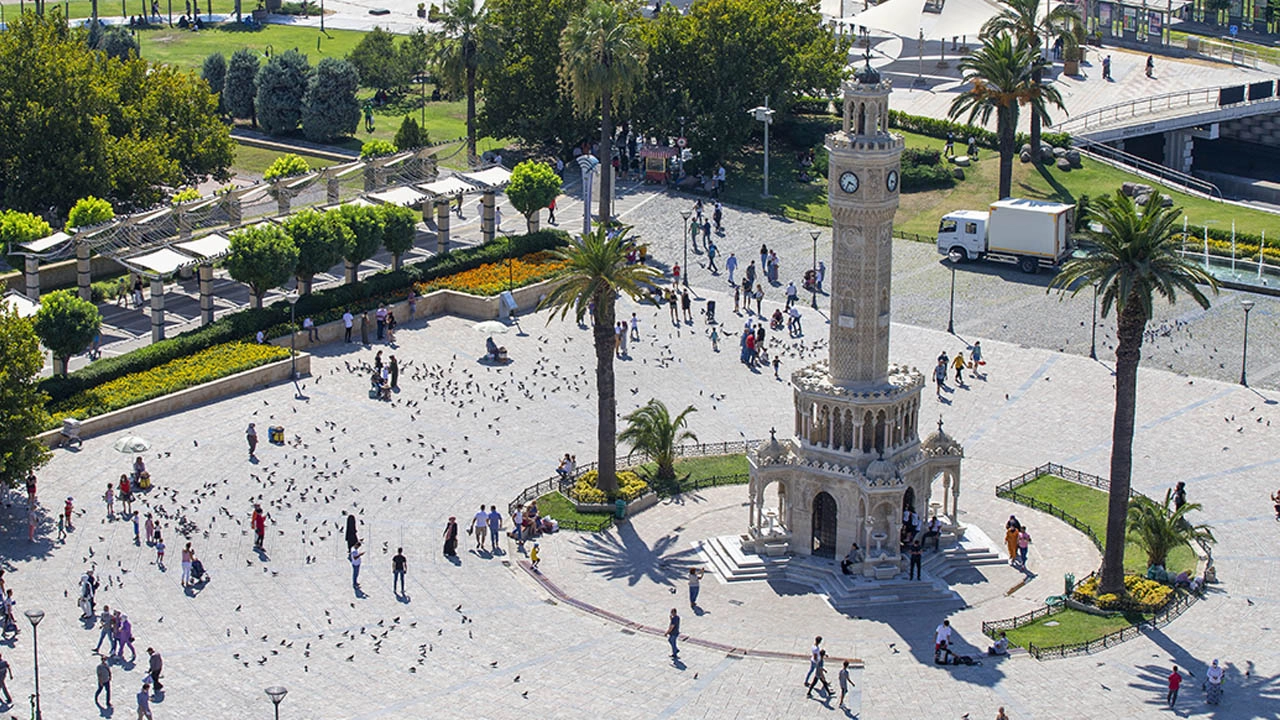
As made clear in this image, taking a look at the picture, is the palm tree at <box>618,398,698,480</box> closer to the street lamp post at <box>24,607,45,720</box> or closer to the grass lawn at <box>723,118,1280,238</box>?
the street lamp post at <box>24,607,45,720</box>

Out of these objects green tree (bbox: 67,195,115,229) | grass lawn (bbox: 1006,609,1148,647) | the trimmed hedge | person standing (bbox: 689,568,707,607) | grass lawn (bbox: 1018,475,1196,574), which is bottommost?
grass lawn (bbox: 1006,609,1148,647)

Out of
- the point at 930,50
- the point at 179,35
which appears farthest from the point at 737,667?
the point at 179,35

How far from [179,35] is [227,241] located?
268 ft

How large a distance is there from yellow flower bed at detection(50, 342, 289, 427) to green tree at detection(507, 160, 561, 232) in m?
Answer: 17.5

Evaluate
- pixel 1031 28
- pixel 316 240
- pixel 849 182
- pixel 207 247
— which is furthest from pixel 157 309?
pixel 1031 28

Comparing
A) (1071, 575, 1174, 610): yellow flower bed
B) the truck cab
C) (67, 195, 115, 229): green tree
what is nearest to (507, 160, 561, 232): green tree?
(67, 195, 115, 229): green tree

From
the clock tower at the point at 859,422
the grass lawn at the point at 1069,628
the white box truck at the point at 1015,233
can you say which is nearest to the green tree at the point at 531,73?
the white box truck at the point at 1015,233

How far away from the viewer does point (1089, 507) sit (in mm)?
66375

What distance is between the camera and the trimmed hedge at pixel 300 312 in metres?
73.1

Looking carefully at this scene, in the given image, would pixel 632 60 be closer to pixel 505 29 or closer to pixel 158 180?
pixel 505 29

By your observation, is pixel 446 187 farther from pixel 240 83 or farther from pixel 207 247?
pixel 240 83

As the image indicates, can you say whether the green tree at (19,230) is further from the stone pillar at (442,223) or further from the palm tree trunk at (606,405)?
the palm tree trunk at (606,405)

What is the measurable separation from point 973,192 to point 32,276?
46.9m

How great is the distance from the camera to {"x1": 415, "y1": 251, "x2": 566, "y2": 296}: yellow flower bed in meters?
→ 86.6
